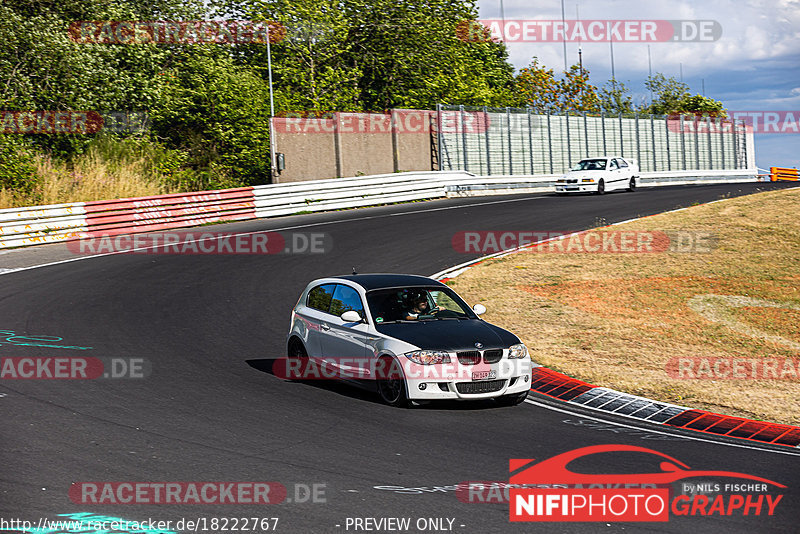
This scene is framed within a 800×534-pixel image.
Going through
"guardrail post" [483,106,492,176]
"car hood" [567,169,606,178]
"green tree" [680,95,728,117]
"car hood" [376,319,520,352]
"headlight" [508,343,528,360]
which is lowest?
"headlight" [508,343,528,360]

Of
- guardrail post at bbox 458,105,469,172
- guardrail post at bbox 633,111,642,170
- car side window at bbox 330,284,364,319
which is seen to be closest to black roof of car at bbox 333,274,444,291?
car side window at bbox 330,284,364,319

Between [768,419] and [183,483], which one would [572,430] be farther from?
[183,483]

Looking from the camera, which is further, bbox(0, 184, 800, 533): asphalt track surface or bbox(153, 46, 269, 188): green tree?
bbox(153, 46, 269, 188): green tree

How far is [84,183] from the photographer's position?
94.8ft

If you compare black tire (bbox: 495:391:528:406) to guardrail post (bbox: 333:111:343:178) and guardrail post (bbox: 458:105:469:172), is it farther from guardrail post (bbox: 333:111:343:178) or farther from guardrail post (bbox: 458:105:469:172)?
guardrail post (bbox: 458:105:469:172)

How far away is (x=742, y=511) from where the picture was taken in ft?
21.8

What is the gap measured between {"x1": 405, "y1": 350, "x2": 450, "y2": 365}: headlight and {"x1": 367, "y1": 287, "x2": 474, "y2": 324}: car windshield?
98 cm

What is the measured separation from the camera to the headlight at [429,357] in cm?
980

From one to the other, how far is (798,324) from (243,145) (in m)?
27.2

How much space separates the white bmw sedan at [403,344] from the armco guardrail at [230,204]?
555 inches

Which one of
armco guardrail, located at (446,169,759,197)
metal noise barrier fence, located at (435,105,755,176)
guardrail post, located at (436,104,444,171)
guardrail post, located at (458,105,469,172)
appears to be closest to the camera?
armco guardrail, located at (446,169,759,197)

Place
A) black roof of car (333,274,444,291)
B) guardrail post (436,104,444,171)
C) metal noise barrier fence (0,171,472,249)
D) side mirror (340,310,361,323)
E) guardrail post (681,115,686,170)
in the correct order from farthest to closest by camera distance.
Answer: guardrail post (681,115,686,170), guardrail post (436,104,444,171), metal noise barrier fence (0,171,472,249), black roof of car (333,274,444,291), side mirror (340,310,361,323)

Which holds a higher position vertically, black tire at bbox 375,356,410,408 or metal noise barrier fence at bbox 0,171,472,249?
metal noise barrier fence at bbox 0,171,472,249

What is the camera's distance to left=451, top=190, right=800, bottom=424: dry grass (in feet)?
37.7
